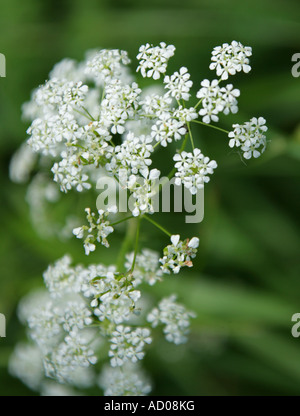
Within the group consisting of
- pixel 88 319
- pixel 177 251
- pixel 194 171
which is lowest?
pixel 88 319

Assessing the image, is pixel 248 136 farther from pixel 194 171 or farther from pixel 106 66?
pixel 106 66

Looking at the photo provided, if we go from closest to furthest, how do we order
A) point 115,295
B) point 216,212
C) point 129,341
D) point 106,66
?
point 115,295 < point 129,341 < point 106,66 < point 216,212

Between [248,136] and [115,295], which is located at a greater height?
[248,136]

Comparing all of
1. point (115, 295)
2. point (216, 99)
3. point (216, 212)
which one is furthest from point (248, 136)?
point (216, 212)

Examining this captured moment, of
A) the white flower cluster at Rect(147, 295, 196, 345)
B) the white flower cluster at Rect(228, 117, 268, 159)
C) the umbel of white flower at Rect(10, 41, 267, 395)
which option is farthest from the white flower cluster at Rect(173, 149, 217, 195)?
the white flower cluster at Rect(147, 295, 196, 345)

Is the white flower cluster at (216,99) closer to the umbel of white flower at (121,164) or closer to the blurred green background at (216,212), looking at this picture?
the umbel of white flower at (121,164)

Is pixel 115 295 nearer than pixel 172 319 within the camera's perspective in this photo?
Yes

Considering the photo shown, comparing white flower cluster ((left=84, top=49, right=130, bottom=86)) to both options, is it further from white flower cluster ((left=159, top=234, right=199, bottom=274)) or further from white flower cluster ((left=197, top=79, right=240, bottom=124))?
white flower cluster ((left=159, top=234, right=199, bottom=274))
